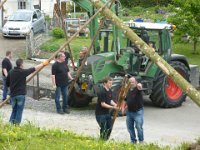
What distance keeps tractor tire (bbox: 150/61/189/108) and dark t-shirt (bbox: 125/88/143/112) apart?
4.15 m

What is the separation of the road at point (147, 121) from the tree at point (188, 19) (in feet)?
25.8

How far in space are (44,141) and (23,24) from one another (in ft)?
74.2

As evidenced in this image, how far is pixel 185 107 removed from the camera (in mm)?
16578

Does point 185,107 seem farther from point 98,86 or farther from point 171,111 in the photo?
point 98,86

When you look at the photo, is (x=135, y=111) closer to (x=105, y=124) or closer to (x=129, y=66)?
(x=105, y=124)

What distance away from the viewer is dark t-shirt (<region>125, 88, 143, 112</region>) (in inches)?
468

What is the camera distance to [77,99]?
16.4 m

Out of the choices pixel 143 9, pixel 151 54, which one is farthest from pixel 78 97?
pixel 143 9

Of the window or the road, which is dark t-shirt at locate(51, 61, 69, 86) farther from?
the window

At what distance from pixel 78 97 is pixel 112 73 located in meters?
1.39

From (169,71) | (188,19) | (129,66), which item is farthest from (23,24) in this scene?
(169,71)

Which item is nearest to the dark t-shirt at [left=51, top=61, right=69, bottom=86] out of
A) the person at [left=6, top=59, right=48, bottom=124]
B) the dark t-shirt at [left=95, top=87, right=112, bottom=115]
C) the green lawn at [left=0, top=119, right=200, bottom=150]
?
the person at [left=6, top=59, right=48, bottom=124]

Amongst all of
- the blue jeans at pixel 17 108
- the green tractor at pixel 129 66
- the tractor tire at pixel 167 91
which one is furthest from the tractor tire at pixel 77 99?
the blue jeans at pixel 17 108

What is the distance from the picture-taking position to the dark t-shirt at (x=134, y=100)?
11875 millimetres
